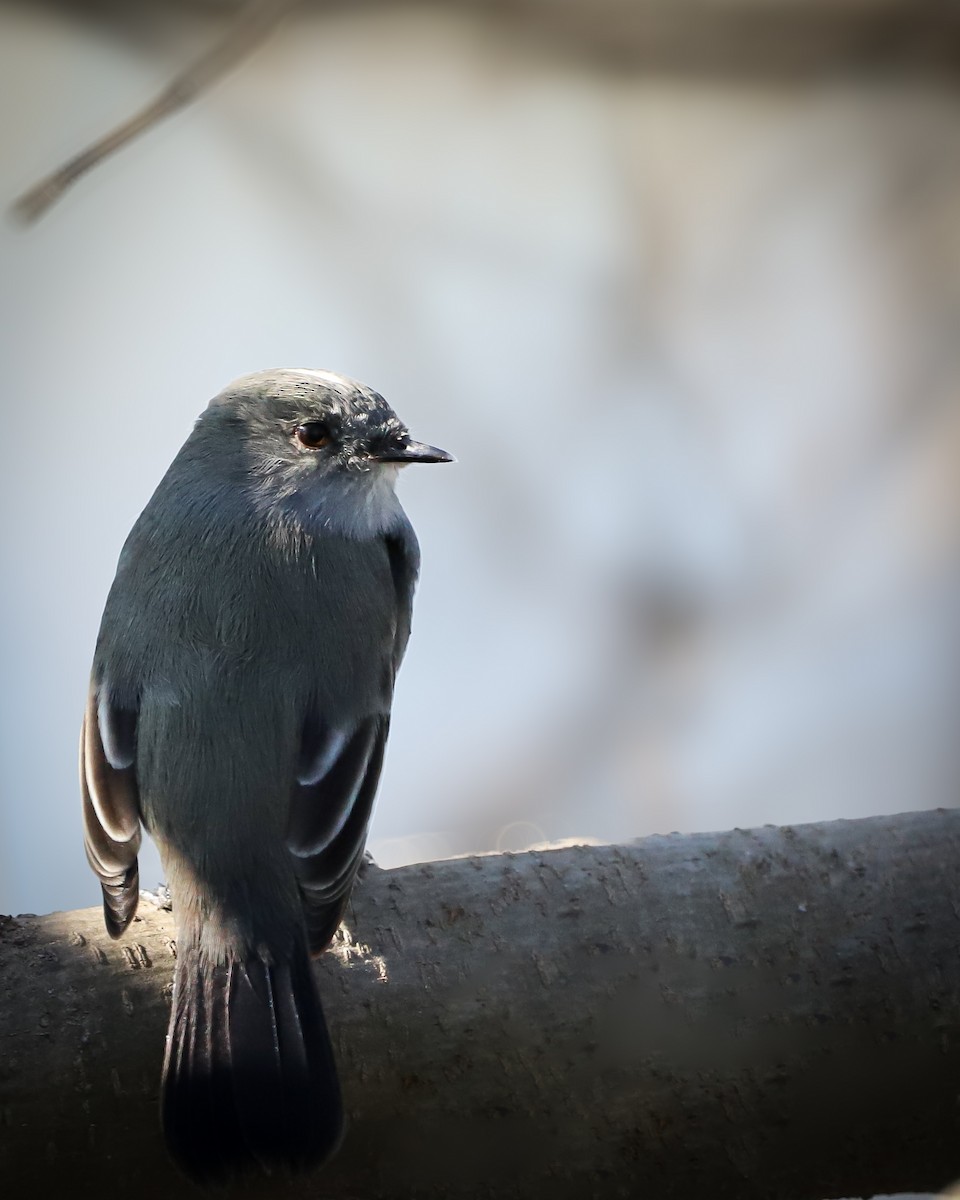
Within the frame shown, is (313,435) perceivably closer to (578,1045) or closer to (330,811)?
(330,811)

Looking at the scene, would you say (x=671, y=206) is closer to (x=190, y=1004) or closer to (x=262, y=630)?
(x=262, y=630)

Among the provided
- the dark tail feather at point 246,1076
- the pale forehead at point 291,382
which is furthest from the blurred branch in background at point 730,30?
the dark tail feather at point 246,1076

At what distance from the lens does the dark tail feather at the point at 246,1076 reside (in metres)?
2.07

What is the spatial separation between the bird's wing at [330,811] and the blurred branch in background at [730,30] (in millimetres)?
2771

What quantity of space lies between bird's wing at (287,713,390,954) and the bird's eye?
80 centimetres

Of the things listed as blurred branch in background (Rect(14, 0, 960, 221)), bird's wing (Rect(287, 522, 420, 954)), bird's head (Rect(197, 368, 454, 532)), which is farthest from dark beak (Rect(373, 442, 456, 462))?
blurred branch in background (Rect(14, 0, 960, 221))

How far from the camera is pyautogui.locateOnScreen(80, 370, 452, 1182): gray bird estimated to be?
2.17m

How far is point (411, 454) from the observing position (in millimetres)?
3367

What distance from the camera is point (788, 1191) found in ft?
7.45

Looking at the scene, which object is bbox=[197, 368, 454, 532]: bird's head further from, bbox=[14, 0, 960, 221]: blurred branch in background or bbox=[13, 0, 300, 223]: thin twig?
bbox=[14, 0, 960, 221]: blurred branch in background

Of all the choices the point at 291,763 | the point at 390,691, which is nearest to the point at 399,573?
the point at 390,691

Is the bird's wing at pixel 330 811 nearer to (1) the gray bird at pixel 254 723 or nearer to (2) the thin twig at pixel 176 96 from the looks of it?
(1) the gray bird at pixel 254 723

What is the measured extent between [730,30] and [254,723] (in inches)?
125

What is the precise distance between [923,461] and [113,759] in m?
3.48
